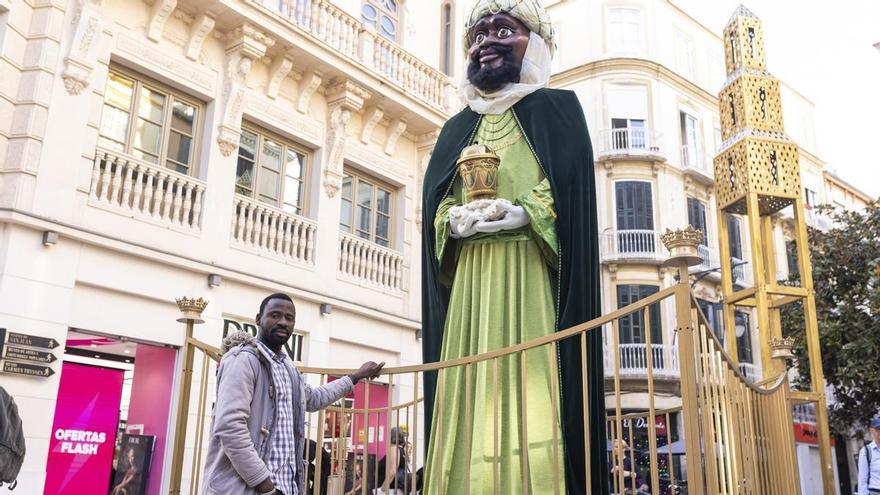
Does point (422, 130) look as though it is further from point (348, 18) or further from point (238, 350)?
point (238, 350)

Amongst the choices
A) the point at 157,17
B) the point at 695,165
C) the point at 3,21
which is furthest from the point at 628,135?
the point at 3,21

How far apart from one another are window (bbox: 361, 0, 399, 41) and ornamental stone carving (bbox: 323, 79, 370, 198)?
5.47 ft

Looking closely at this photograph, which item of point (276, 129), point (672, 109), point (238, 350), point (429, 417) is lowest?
point (429, 417)

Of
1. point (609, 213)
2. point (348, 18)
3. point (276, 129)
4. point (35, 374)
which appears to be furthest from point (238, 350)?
point (609, 213)

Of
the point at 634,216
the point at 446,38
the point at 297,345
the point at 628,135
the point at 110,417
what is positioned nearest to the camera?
the point at 110,417

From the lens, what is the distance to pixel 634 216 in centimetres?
2222

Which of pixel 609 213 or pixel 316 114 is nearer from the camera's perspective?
pixel 316 114

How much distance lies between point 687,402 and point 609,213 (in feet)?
66.0

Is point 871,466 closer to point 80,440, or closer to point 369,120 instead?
point 80,440

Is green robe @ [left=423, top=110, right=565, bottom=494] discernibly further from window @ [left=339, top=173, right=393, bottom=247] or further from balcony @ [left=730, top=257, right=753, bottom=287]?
balcony @ [left=730, top=257, right=753, bottom=287]

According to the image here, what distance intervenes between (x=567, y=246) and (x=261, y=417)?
1.52 m

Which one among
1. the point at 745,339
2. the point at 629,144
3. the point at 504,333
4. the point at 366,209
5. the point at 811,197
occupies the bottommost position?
the point at 504,333

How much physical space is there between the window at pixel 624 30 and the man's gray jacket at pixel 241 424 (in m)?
22.5

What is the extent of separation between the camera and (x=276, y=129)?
10.9 metres
